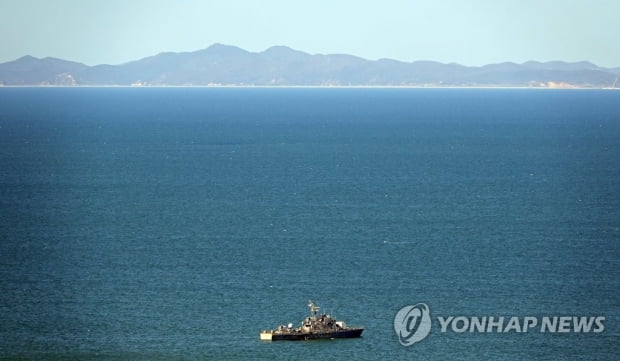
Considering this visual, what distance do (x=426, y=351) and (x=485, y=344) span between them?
4.02m

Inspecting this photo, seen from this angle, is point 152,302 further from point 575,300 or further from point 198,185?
point 198,185

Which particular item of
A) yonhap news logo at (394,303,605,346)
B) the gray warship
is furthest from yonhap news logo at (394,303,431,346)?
the gray warship

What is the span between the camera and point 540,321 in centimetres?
7431

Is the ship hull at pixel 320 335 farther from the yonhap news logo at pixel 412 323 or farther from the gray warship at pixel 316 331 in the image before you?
the yonhap news logo at pixel 412 323

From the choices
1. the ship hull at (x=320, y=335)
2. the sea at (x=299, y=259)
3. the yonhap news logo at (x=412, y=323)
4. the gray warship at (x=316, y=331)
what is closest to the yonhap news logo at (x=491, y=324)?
the yonhap news logo at (x=412, y=323)

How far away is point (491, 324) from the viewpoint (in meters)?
73.4

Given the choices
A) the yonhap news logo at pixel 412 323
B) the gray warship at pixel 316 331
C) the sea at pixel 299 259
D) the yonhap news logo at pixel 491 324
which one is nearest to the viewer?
the gray warship at pixel 316 331

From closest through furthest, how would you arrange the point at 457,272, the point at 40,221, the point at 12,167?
the point at 457,272
the point at 40,221
the point at 12,167

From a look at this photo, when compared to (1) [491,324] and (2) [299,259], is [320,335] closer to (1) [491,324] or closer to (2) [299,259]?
(1) [491,324]

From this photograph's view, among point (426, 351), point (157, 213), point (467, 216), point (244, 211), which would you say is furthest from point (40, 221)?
point (426, 351)

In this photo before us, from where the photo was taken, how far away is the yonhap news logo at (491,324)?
238 feet

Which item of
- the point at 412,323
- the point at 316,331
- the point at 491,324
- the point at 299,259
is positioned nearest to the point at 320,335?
the point at 316,331

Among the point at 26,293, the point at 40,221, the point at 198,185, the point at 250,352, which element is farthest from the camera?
the point at 198,185

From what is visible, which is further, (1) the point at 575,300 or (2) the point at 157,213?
(2) the point at 157,213
